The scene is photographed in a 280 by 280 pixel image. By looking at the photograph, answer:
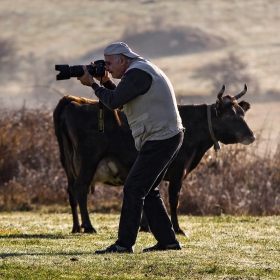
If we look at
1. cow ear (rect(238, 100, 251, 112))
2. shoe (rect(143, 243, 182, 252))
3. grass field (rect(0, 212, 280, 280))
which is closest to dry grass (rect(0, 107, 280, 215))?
cow ear (rect(238, 100, 251, 112))

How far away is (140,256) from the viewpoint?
9.40 metres

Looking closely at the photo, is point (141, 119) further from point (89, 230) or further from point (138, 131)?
point (89, 230)

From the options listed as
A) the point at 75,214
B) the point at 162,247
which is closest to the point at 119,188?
the point at 75,214

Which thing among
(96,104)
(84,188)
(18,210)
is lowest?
(18,210)

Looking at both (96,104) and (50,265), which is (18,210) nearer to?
(96,104)

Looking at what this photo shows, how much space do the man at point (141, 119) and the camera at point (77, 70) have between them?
0.25 meters

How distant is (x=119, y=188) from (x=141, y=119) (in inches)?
444

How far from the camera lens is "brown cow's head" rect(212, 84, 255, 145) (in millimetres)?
13938

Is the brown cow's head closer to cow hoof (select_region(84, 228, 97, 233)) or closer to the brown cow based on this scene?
the brown cow

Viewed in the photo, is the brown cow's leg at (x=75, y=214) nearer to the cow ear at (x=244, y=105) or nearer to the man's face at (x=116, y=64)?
the cow ear at (x=244, y=105)

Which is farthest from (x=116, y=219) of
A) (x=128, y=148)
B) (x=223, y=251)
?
(x=223, y=251)

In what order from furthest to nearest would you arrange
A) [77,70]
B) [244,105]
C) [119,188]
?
1. [119,188]
2. [244,105]
3. [77,70]

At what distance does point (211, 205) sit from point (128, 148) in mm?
6014

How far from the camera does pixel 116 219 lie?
54.1ft
